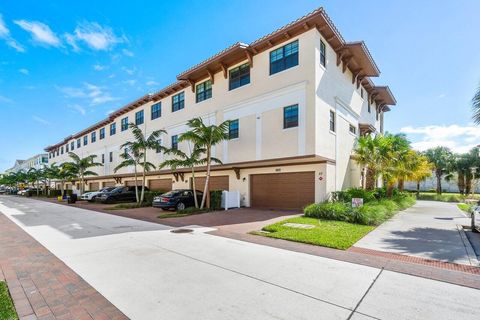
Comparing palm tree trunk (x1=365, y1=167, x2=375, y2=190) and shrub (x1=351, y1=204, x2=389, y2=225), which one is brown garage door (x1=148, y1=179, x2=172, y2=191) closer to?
palm tree trunk (x1=365, y1=167, x2=375, y2=190)

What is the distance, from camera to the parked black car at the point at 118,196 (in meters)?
24.8

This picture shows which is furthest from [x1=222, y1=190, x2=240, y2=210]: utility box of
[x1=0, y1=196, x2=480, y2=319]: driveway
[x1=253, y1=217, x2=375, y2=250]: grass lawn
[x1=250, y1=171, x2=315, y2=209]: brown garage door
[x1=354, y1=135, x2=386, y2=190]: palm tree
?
[x1=0, y1=196, x2=480, y2=319]: driveway

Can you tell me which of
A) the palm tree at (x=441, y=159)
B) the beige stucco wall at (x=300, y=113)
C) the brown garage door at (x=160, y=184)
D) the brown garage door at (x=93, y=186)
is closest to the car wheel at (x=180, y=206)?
the beige stucco wall at (x=300, y=113)

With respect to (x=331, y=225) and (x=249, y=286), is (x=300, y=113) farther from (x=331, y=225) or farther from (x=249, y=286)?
(x=249, y=286)

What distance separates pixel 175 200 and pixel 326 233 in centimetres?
1096

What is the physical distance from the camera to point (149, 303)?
165 inches

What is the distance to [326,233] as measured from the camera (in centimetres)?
930

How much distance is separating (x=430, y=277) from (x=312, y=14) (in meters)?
13.2

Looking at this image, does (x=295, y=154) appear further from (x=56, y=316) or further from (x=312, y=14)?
(x=56, y=316)

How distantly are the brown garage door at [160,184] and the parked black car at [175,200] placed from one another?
7.79m

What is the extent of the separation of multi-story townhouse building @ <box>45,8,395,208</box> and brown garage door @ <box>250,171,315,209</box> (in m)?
0.06

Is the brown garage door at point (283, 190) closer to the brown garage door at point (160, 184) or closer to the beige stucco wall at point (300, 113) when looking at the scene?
the beige stucco wall at point (300, 113)

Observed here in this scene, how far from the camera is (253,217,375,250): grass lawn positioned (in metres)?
8.15

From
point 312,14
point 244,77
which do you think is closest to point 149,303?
point 312,14
